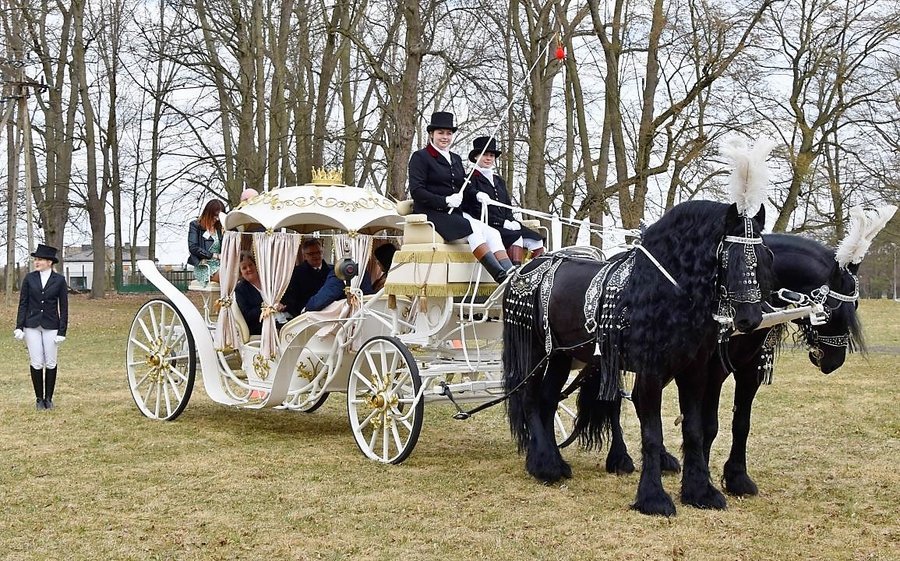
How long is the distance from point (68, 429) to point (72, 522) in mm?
3405

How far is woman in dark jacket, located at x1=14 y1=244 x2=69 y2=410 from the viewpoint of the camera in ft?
31.6

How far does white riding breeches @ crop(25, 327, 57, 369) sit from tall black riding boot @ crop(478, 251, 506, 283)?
15.9 ft

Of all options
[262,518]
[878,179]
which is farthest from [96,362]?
[878,179]

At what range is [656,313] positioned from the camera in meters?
5.70

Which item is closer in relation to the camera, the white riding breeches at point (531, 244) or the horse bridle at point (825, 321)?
the horse bridle at point (825, 321)

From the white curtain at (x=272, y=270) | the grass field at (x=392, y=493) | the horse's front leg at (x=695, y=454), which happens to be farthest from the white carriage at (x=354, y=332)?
the horse's front leg at (x=695, y=454)

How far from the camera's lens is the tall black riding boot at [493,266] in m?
7.02

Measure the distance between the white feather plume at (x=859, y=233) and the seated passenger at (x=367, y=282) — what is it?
3436 millimetres

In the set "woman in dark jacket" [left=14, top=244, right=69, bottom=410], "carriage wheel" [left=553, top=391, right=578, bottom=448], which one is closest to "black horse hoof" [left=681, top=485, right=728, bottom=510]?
"carriage wheel" [left=553, top=391, right=578, bottom=448]

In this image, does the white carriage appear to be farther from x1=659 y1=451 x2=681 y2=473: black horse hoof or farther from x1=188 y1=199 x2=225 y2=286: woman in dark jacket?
x1=659 y1=451 x2=681 y2=473: black horse hoof

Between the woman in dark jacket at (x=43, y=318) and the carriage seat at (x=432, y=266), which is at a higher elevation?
the carriage seat at (x=432, y=266)

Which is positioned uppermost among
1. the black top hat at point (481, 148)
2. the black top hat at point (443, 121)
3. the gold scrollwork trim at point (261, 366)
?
the black top hat at point (443, 121)

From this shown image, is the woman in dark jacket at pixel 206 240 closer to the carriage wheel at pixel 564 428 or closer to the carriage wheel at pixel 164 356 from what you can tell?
the carriage wheel at pixel 164 356

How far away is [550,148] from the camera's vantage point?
2370cm
